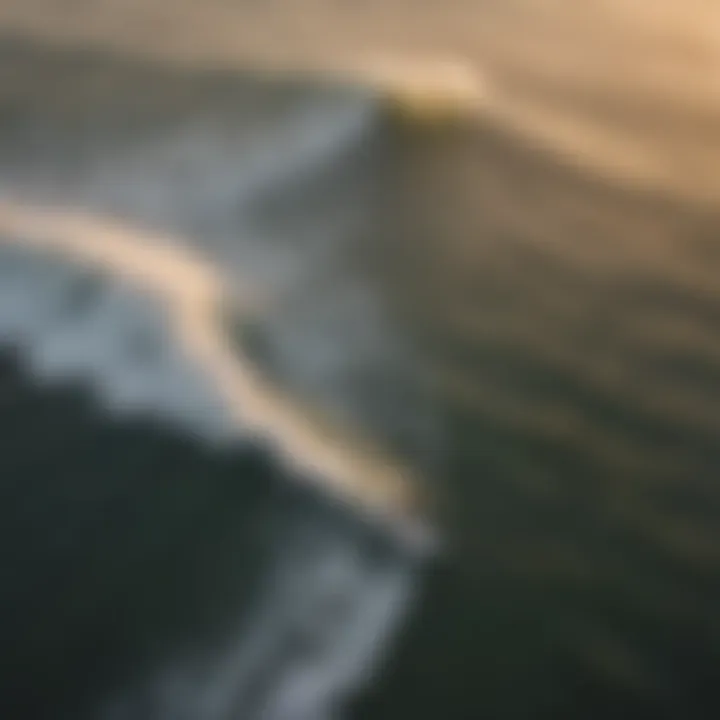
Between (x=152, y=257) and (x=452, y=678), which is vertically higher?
(x=152, y=257)

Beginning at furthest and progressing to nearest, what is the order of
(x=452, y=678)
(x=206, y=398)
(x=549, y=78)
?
(x=549, y=78) < (x=206, y=398) < (x=452, y=678)

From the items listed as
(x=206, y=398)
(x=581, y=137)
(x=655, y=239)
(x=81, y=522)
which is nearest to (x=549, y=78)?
(x=581, y=137)

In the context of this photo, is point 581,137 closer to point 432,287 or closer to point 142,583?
point 432,287

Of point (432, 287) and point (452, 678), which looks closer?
point (452, 678)

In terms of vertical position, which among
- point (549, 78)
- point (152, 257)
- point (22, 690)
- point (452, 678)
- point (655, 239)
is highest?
point (549, 78)
